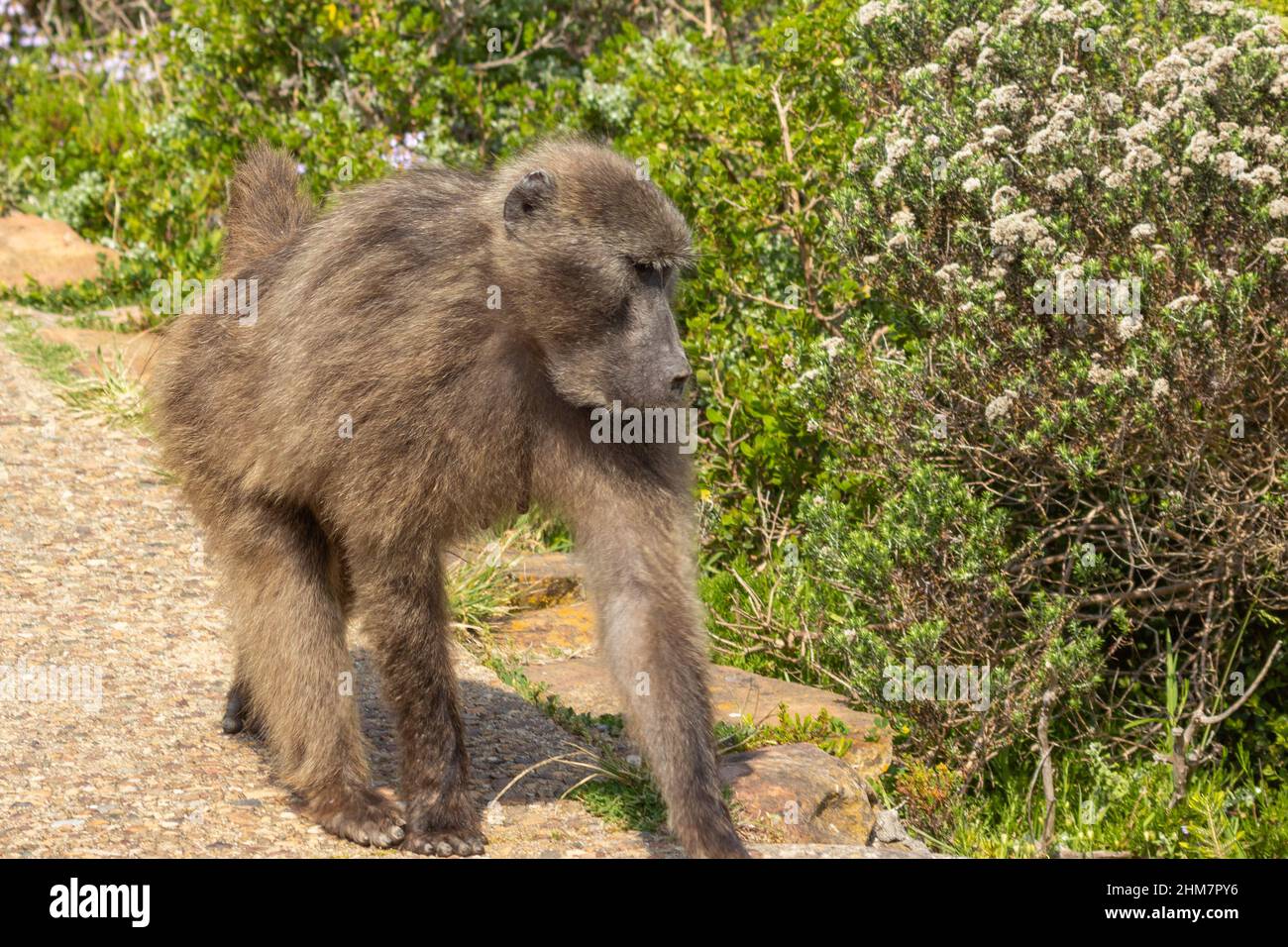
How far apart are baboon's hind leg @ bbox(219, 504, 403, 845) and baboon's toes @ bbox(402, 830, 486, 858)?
0.61ft

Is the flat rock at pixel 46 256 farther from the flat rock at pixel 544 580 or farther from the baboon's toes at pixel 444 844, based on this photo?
the baboon's toes at pixel 444 844

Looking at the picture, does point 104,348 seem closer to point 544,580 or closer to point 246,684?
point 544,580

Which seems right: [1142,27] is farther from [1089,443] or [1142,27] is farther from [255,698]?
[255,698]

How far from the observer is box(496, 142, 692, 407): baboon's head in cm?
402

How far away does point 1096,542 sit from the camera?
18.8ft

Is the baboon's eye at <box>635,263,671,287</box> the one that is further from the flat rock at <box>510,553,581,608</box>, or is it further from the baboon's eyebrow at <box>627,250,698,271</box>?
the flat rock at <box>510,553,581,608</box>

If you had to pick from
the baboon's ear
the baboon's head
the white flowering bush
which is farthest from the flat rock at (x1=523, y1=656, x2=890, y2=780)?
the baboon's ear

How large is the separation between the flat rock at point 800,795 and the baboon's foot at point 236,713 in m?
1.52

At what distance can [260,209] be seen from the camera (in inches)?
195

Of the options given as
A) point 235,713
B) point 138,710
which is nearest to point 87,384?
point 138,710

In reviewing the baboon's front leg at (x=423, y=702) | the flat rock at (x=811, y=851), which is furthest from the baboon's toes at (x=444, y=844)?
the flat rock at (x=811, y=851)

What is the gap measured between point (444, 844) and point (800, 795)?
1.19 m

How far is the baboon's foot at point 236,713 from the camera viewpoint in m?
4.91

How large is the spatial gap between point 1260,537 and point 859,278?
6.14ft
